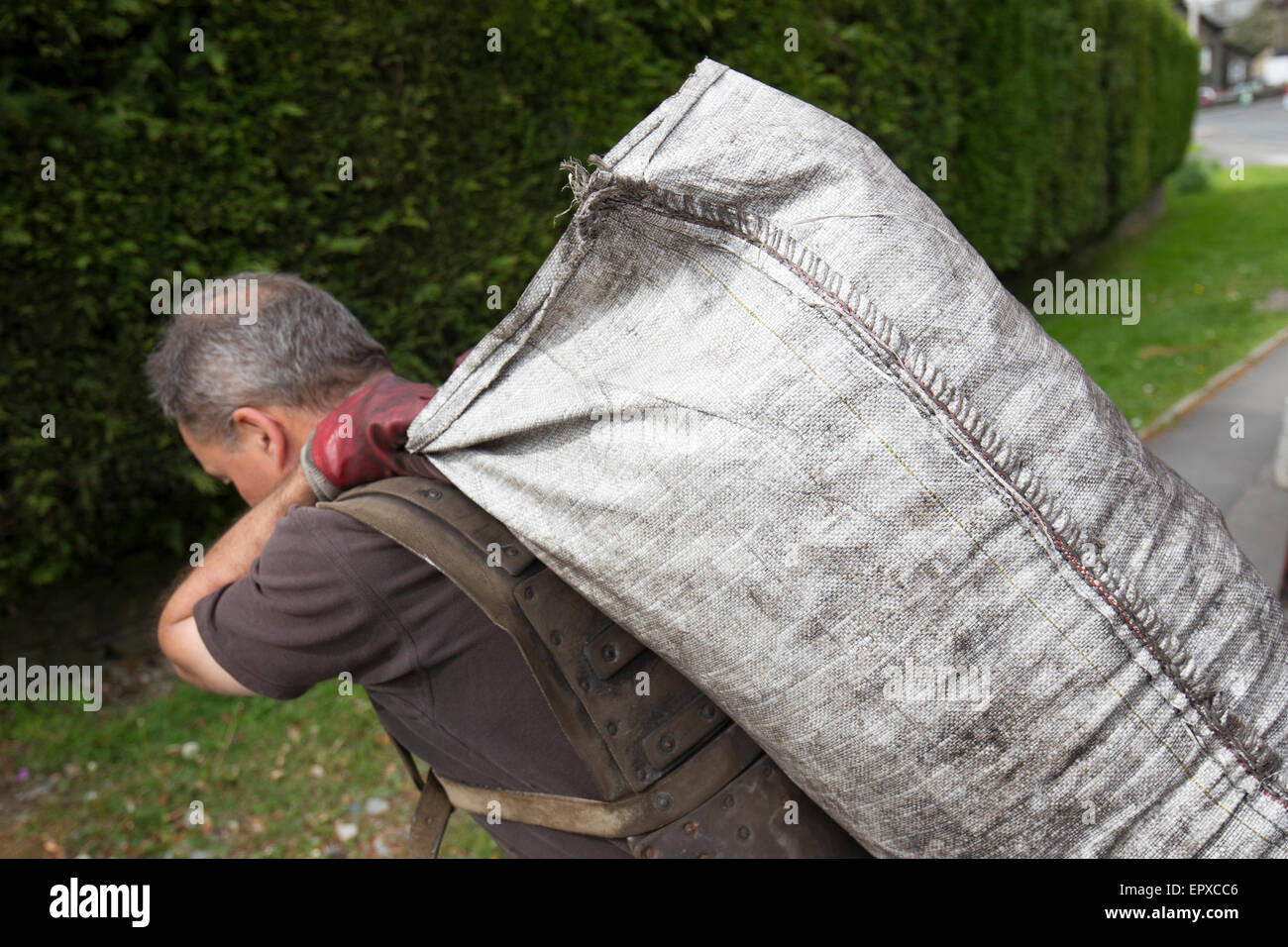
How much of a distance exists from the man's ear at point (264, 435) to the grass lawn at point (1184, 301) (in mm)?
4459

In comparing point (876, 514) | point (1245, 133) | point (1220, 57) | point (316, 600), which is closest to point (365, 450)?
point (316, 600)

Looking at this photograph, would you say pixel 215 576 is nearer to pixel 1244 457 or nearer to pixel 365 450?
pixel 365 450

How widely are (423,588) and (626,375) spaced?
55 centimetres

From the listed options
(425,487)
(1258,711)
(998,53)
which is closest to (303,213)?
(425,487)

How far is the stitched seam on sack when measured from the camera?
1.22 metres

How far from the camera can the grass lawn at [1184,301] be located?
8.20 metres

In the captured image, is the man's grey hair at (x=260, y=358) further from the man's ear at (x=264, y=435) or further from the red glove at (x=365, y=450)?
the red glove at (x=365, y=450)

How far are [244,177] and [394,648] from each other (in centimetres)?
286

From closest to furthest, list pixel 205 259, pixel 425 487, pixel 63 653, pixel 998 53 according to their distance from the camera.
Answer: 1. pixel 425 487
2. pixel 205 259
3. pixel 63 653
4. pixel 998 53

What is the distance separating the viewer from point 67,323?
3.55m

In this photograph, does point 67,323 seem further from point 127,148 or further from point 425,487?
point 425,487

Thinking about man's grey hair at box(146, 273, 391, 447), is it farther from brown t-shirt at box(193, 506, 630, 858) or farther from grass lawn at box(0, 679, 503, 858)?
grass lawn at box(0, 679, 503, 858)

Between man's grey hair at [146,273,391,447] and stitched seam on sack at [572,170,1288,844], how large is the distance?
2.92 feet

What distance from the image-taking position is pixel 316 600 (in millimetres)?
1540
